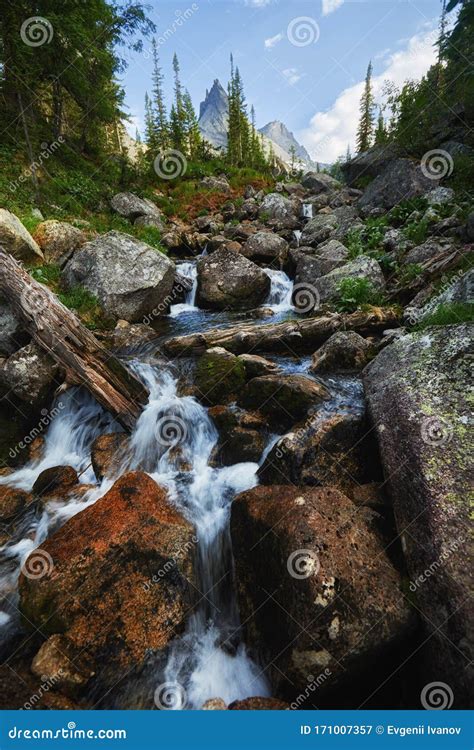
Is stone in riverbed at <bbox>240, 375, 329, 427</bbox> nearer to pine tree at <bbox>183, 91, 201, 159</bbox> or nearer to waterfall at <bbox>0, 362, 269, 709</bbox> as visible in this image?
waterfall at <bbox>0, 362, 269, 709</bbox>

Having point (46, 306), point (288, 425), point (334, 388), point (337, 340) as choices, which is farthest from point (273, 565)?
point (46, 306)

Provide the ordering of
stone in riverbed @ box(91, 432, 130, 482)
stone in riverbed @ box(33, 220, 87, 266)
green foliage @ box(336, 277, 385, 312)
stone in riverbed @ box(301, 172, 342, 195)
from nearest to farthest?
stone in riverbed @ box(91, 432, 130, 482) → green foliage @ box(336, 277, 385, 312) → stone in riverbed @ box(33, 220, 87, 266) → stone in riverbed @ box(301, 172, 342, 195)

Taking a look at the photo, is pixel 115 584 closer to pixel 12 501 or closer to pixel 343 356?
pixel 12 501

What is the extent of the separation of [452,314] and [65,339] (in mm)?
6458

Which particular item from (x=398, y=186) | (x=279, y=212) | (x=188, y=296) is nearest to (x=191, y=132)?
(x=279, y=212)

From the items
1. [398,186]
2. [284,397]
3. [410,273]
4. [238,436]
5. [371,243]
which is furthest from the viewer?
[398,186]

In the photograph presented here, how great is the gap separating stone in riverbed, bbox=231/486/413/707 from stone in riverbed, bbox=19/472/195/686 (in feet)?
2.64

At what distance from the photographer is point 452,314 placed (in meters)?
4.98

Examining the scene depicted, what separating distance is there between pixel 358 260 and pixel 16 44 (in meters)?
13.3

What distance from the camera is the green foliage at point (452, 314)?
481cm

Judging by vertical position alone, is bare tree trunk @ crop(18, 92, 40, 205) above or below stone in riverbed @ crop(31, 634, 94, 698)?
above

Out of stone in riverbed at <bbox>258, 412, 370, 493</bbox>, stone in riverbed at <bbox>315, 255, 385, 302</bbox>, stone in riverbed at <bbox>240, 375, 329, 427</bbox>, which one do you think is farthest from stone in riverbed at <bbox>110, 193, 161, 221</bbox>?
stone in riverbed at <bbox>258, 412, 370, 493</bbox>

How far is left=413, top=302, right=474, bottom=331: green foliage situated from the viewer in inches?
189

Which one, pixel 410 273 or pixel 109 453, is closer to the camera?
pixel 109 453
